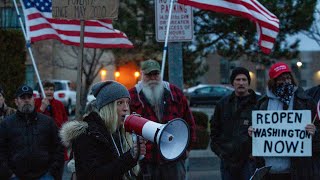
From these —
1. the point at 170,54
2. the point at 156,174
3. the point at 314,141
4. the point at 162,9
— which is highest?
the point at 162,9

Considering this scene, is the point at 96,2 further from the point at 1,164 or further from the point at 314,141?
the point at 314,141

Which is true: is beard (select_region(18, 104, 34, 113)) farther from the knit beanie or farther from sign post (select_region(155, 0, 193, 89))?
the knit beanie

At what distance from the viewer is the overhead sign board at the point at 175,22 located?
9.41 metres

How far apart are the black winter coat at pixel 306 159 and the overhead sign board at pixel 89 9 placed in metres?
2.18

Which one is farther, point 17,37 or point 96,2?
point 17,37

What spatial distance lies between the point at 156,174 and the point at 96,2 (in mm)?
1947

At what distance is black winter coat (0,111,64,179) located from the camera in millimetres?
7348


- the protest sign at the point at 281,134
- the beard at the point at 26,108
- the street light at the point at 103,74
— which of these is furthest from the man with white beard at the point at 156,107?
the street light at the point at 103,74

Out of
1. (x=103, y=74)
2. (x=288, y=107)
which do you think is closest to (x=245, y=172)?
(x=288, y=107)

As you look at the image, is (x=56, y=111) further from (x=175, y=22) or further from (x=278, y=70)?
(x=278, y=70)

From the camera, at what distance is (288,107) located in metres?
6.64

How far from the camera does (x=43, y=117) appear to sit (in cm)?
758

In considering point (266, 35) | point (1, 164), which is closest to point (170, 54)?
point (266, 35)

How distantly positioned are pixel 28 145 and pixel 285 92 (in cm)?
279
